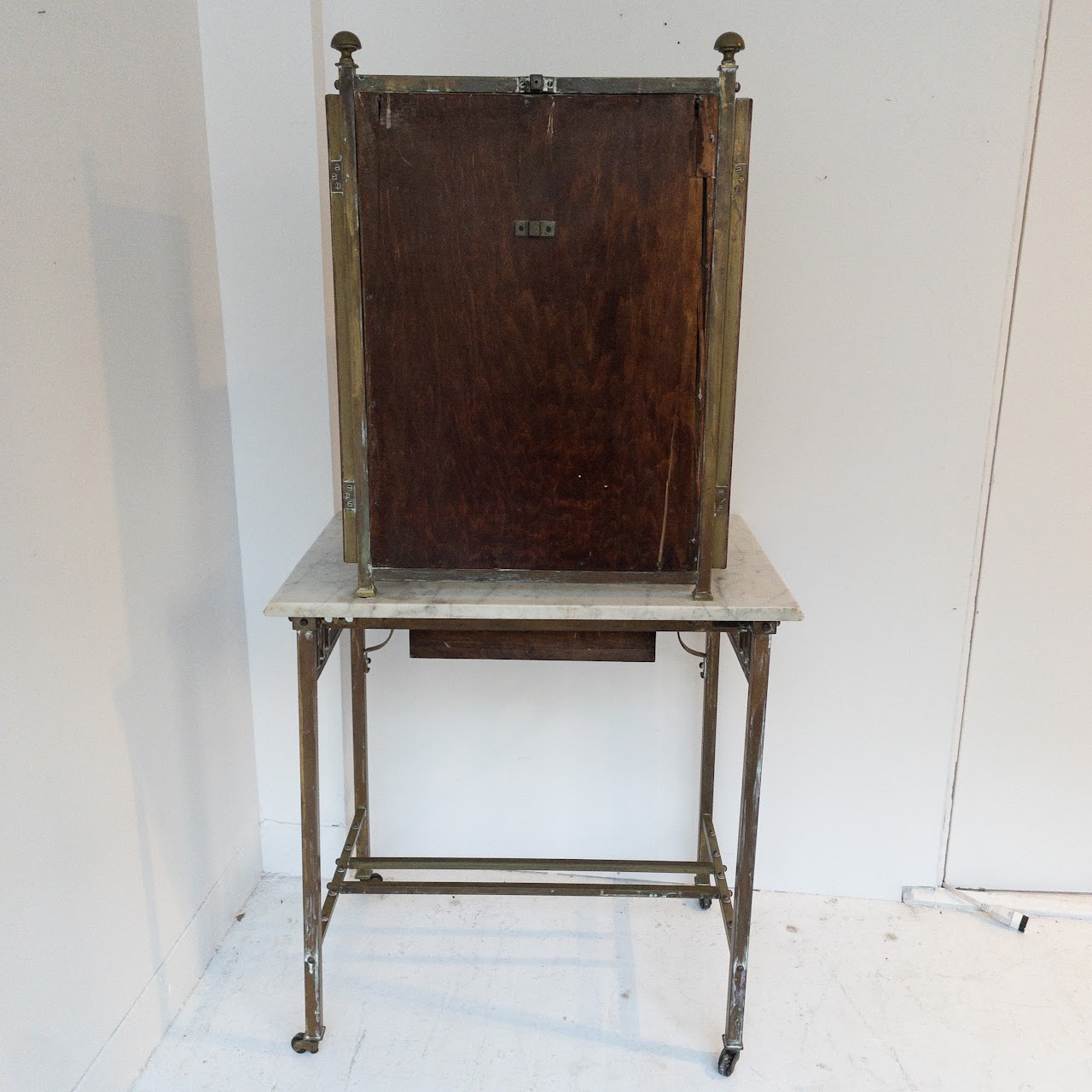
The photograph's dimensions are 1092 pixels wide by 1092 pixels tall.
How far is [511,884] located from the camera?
192cm

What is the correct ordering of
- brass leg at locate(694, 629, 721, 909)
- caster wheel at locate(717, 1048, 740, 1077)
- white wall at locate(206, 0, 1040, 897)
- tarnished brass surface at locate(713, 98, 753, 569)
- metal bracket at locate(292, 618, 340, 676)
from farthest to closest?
1. brass leg at locate(694, 629, 721, 909)
2. white wall at locate(206, 0, 1040, 897)
3. caster wheel at locate(717, 1048, 740, 1077)
4. metal bracket at locate(292, 618, 340, 676)
5. tarnished brass surface at locate(713, 98, 753, 569)

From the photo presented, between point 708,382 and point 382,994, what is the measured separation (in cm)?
138

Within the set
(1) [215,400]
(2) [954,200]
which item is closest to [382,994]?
(1) [215,400]

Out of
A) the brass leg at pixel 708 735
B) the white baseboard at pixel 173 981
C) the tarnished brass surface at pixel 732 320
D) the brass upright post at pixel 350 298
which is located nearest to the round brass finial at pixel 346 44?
the brass upright post at pixel 350 298

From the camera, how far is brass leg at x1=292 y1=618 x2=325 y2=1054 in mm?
1555

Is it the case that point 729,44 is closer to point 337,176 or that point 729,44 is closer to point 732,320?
point 732,320

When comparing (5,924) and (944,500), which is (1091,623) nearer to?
(944,500)

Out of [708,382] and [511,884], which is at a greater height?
[708,382]

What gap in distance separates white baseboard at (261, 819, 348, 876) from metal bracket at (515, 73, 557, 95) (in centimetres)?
165

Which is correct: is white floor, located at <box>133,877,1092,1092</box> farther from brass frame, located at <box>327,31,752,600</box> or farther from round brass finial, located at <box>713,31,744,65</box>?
round brass finial, located at <box>713,31,744,65</box>

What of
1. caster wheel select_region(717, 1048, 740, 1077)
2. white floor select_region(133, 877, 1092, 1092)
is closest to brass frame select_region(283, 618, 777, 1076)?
caster wheel select_region(717, 1048, 740, 1077)

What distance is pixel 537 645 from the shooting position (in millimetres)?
1775

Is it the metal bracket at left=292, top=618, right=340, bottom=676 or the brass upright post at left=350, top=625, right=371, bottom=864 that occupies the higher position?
the metal bracket at left=292, top=618, right=340, bottom=676

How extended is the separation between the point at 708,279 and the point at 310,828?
1130mm
